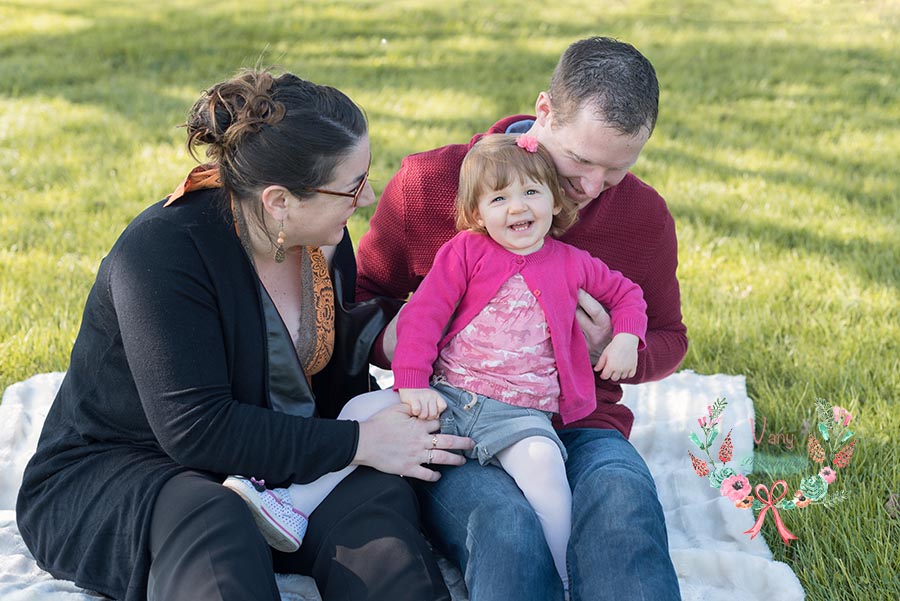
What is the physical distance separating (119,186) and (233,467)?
12.4 feet

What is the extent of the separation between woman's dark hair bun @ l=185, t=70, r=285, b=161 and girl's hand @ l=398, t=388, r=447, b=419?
81 cm

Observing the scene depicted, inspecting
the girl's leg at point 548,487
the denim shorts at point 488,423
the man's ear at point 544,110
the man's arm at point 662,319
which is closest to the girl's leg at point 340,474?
the denim shorts at point 488,423

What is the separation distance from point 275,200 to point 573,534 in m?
1.15

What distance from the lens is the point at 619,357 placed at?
9.31 ft

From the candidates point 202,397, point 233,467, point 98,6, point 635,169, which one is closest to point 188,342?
point 202,397

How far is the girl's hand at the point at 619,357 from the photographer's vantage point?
2840 millimetres

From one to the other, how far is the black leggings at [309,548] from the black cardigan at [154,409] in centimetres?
9

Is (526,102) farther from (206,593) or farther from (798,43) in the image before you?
(206,593)

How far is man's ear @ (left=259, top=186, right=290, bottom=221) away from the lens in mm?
2547

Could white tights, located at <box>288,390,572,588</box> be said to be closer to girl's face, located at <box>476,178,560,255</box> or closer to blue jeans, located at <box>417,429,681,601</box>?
blue jeans, located at <box>417,429,681,601</box>

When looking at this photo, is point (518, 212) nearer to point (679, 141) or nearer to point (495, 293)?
point (495, 293)

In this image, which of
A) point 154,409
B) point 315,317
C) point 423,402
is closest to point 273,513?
point 154,409

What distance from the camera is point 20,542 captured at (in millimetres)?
2879

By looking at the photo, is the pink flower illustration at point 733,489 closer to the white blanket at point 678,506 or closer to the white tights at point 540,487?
the white blanket at point 678,506
